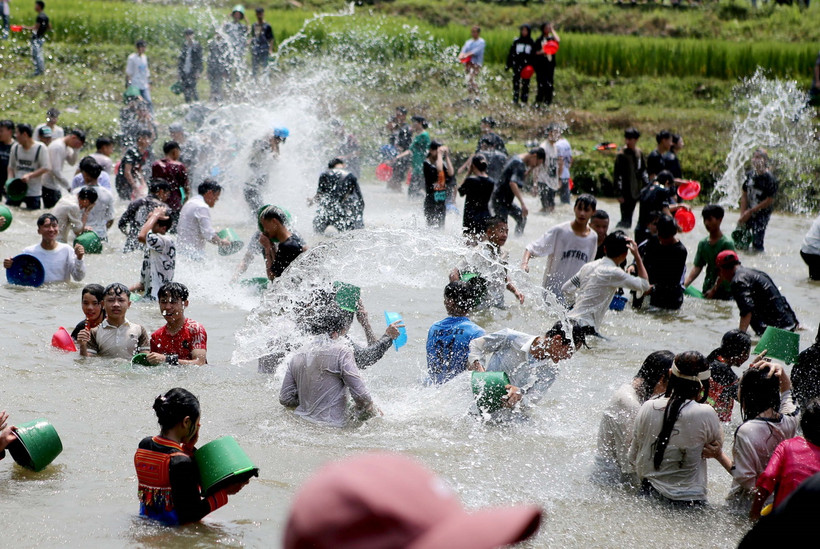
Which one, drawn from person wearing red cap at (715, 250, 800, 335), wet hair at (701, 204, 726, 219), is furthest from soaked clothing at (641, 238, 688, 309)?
person wearing red cap at (715, 250, 800, 335)

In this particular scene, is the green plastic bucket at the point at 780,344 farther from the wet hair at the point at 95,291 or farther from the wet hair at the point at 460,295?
the wet hair at the point at 95,291

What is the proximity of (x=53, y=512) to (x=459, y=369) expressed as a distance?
A: 2819 mm

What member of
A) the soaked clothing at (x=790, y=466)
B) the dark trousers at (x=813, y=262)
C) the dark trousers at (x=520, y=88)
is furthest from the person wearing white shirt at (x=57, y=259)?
the dark trousers at (x=520, y=88)

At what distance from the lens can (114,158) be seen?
760 inches

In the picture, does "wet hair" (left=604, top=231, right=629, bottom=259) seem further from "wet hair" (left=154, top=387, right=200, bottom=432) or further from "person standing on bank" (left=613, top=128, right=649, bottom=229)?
"person standing on bank" (left=613, top=128, right=649, bottom=229)

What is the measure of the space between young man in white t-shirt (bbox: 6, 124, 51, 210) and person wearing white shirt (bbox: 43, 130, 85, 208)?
10 centimetres

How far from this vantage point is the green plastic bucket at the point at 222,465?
4.41m

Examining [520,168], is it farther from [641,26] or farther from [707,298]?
[641,26]

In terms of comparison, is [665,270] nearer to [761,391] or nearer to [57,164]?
[761,391]

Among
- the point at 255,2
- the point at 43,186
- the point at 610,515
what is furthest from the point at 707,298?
the point at 255,2

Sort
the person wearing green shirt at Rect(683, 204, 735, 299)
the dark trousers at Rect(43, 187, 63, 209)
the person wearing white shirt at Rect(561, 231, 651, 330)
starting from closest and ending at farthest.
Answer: the person wearing white shirt at Rect(561, 231, 651, 330) → the person wearing green shirt at Rect(683, 204, 735, 299) → the dark trousers at Rect(43, 187, 63, 209)

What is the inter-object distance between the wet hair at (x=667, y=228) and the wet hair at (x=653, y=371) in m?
4.49

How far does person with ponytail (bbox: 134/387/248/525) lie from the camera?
4473mm

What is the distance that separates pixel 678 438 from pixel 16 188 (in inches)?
426
